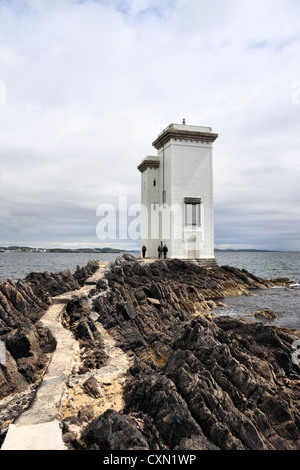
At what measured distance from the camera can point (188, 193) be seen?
26328mm

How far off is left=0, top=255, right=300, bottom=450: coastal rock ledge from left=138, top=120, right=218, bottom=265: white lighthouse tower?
48.0ft

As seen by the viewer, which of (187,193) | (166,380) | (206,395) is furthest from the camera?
(187,193)

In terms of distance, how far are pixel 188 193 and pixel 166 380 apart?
22.0m

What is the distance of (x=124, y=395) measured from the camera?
5711mm

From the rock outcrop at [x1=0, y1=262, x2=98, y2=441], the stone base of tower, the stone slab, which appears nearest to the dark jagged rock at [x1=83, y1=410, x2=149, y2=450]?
the stone slab

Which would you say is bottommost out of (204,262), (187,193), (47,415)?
(47,415)

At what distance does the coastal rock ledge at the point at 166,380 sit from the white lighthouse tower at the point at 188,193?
1463 cm

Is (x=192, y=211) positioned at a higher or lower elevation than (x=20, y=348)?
higher

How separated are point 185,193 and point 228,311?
39.2 ft

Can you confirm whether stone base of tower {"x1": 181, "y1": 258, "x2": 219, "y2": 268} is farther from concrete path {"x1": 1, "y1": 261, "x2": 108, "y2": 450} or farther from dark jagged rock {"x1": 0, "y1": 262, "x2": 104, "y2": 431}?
concrete path {"x1": 1, "y1": 261, "x2": 108, "y2": 450}

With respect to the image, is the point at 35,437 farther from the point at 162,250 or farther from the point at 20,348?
the point at 162,250

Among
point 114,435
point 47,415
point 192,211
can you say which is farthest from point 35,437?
point 192,211

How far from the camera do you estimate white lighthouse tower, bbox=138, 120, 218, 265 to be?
25.9 metres
